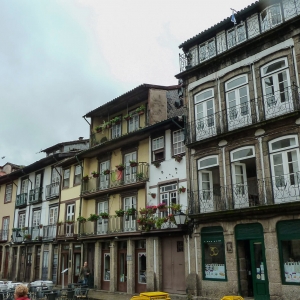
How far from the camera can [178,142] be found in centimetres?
2008

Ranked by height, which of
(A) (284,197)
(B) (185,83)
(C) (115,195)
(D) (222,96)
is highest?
(B) (185,83)

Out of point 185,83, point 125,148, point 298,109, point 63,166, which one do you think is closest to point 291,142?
point 298,109

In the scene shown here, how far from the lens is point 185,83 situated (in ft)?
65.4

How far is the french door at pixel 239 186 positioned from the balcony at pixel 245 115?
5.70ft

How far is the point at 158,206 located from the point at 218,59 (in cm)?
754

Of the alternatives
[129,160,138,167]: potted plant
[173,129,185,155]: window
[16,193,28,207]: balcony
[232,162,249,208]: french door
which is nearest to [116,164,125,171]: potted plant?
[129,160,138,167]: potted plant

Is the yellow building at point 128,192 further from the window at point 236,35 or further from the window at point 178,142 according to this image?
the window at point 236,35

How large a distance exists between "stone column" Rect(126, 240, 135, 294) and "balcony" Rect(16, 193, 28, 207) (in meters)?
14.3

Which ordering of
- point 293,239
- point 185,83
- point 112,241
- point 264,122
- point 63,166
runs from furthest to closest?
point 63,166, point 112,241, point 185,83, point 264,122, point 293,239

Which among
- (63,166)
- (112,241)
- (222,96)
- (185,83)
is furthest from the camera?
(63,166)

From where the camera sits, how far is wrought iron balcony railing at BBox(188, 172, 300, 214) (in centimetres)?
1466

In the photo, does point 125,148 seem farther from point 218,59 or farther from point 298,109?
point 298,109

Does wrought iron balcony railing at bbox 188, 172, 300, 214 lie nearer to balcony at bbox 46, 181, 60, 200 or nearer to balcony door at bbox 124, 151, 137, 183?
balcony door at bbox 124, 151, 137, 183

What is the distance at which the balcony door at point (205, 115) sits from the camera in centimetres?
1811
